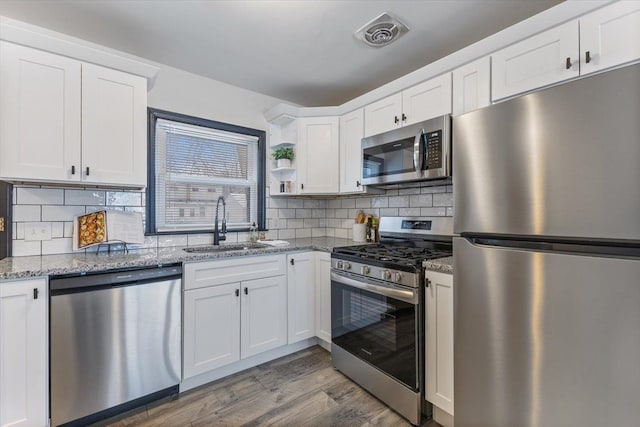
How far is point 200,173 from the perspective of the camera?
8.95 ft

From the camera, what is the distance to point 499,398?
4.19ft

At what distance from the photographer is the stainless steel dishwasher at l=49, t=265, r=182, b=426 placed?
1.60 metres

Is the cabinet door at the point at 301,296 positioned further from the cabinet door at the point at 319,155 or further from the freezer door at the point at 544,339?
the freezer door at the point at 544,339

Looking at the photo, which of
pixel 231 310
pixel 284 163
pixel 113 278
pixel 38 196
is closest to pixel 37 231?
pixel 38 196

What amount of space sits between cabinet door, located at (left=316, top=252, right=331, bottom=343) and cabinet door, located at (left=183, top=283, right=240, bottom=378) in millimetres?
733

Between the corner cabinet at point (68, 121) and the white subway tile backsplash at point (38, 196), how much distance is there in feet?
1.03

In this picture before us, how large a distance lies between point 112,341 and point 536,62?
2829mm

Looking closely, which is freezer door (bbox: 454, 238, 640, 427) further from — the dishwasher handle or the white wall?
the white wall

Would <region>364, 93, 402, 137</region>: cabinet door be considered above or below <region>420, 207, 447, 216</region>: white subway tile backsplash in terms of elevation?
above

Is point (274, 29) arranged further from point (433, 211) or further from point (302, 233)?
point (302, 233)

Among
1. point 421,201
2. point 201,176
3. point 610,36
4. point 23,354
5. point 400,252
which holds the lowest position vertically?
point 23,354

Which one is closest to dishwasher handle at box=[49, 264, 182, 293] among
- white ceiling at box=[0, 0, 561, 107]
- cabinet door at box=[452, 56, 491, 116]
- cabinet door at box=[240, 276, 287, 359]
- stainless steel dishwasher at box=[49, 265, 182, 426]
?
stainless steel dishwasher at box=[49, 265, 182, 426]

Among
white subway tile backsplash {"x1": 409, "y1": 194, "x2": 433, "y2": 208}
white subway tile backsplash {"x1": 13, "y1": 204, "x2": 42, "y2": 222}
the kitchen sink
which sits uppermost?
white subway tile backsplash {"x1": 409, "y1": 194, "x2": 433, "y2": 208}

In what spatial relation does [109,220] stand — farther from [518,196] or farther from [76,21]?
[518,196]
